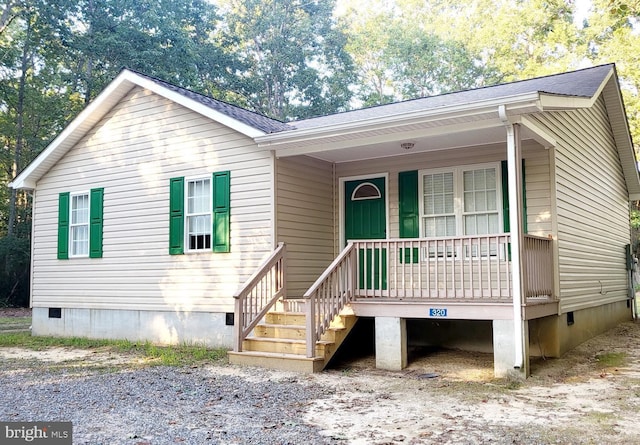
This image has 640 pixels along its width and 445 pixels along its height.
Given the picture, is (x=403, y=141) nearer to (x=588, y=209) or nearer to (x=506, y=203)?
(x=506, y=203)

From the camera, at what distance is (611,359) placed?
8773 millimetres

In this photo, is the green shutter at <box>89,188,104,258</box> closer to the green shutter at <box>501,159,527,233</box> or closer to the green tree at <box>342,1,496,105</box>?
the green shutter at <box>501,159,527,233</box>

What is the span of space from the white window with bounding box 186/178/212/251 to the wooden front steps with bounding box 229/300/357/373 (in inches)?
86.4

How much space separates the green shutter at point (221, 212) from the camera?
992 cm

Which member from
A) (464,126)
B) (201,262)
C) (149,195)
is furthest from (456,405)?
(149,195)

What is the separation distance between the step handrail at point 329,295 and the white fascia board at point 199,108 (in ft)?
8.18

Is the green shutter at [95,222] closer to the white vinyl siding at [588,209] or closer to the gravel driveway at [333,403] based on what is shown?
the gravel driveway at [333,403]

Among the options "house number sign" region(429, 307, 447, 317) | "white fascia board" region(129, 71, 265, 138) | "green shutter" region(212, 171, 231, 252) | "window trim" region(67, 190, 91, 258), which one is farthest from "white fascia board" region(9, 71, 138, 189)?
"house number sign" region(429, 307, 447, 317)

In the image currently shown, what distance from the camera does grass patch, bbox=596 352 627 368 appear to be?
8312 millimetres

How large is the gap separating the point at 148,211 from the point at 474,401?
23.5 feet

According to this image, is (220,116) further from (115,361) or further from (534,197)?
(534,197)

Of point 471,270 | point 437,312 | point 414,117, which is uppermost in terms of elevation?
point 414,117

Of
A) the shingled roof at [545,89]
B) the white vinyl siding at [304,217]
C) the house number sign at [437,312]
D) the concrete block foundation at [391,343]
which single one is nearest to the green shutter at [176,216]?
the white vinyl siding at [304,217]

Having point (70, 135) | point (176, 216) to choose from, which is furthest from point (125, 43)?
point (176, 216)
